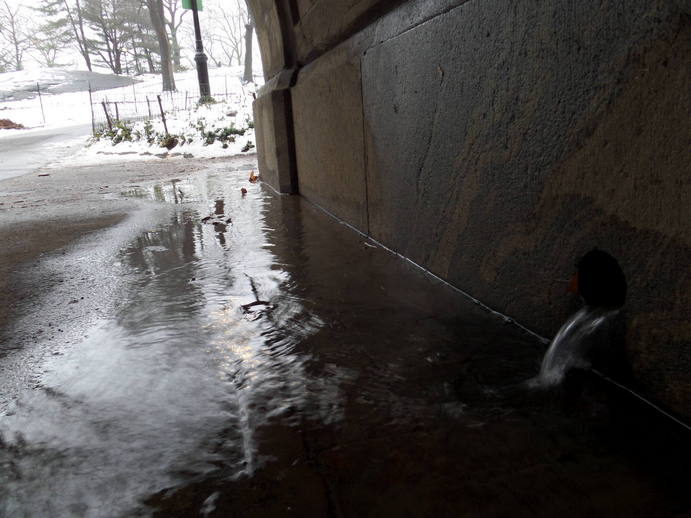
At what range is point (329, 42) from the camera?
12.0 feet

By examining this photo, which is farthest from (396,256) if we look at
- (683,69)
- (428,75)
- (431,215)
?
(683,69)

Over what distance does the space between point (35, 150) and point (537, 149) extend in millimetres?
17360

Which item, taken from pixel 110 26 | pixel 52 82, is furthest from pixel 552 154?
pixel 110 26

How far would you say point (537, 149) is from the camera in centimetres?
160

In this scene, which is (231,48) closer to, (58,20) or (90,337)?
(58,20)

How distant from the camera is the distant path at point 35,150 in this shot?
1104 centimetres

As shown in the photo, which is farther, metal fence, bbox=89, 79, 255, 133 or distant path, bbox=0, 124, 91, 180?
metal fence, bbox=89, 79, 255, 133

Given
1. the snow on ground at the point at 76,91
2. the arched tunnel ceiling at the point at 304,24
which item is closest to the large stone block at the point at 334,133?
the arched tunnel ceiling at the point at 304,24

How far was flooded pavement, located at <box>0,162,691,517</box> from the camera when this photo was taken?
41.3 inches

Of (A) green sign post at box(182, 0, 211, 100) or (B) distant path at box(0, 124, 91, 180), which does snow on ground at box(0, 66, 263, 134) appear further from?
(B) distant path at box(0, 124, 91, 180)

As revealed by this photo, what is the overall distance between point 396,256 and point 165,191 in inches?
168

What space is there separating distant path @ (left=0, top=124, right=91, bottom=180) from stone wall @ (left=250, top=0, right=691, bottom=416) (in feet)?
30.0

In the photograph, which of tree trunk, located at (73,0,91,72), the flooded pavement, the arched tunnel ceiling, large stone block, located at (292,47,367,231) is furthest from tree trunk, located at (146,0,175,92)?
the flooded pavement

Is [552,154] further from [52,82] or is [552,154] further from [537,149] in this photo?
[52,82]
